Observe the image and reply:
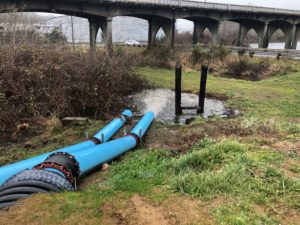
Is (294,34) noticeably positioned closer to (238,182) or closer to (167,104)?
(167,104)

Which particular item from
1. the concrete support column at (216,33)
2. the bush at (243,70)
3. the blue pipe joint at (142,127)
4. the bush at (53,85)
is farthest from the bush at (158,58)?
the concrete support column at (216,33)

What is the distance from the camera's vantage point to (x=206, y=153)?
5.37 meters

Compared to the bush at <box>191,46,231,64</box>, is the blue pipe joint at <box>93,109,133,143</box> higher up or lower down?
lower down

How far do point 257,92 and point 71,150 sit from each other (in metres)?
11.9

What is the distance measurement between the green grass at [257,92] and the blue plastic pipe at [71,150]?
5.11m

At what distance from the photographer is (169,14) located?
39438 millimetres

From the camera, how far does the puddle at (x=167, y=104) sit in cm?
1175

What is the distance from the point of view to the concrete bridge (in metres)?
28.3

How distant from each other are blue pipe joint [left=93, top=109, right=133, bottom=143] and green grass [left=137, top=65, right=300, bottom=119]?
15.6 ft

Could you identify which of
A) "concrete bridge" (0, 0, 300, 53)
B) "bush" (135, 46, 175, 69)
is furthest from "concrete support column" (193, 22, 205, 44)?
"bush" (135, 46, 175, 69)

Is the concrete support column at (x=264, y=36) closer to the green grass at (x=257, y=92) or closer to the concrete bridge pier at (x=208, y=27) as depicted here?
the concrete bridge pier at (x=208, y=27)

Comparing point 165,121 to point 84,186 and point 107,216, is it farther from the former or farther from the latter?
point 107,216

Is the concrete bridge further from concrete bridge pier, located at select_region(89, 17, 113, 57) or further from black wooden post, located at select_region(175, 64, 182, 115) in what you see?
black wooden post, located at select_region(175, 64, 182, 115)

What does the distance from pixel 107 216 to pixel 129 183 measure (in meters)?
0.99
